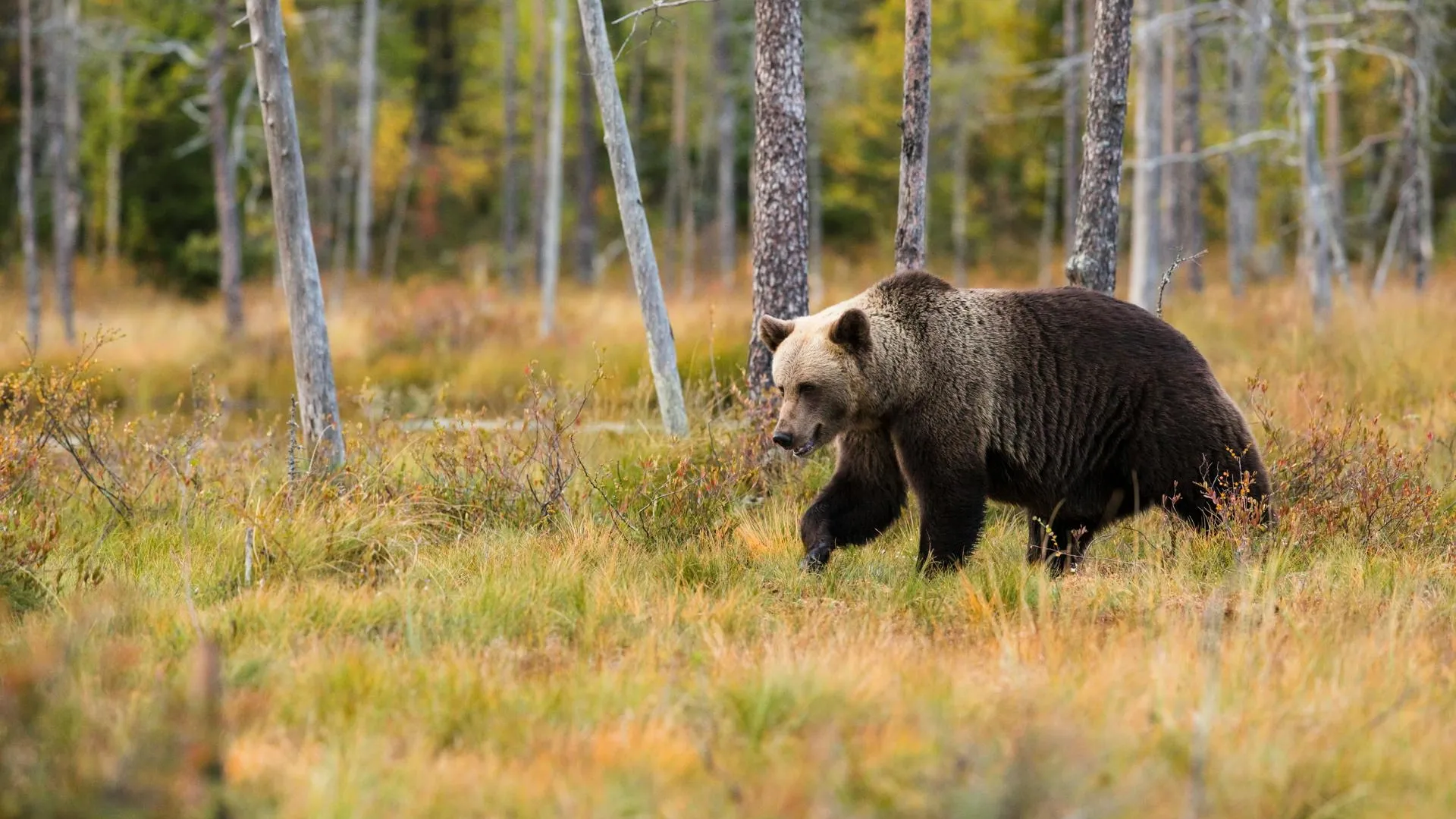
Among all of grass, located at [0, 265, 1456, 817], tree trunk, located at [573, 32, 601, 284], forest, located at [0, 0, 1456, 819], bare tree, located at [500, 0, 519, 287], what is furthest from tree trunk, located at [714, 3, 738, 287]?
grass, located at [0, 265, 1456, 817]

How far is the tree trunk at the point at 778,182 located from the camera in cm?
841

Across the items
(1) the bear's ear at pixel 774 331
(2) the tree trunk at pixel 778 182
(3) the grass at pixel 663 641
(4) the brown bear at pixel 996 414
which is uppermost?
(2) the tree trunk at pixel 778 182

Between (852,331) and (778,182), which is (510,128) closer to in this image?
(778,182)

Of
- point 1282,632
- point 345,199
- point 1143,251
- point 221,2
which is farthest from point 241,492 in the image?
point 345,199

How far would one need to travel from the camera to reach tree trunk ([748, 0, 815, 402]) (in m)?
8.41

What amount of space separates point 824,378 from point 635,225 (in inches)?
120

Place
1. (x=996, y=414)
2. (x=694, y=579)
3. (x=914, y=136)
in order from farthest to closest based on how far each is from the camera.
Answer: (x=914, y=136) → (x=996, y=414) → (x=694, y=579)

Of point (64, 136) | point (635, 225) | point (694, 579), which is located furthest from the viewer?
point (64, 136)

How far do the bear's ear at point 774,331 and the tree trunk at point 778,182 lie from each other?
6.13ft

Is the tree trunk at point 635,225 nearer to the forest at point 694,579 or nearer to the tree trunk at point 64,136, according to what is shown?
the forest at point 694,579

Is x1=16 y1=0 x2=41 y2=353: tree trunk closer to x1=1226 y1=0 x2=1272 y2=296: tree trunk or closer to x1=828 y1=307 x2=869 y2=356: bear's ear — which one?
x1=828 y1=307 x2=869 y2=356: bear's ear

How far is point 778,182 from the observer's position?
855 centimetres

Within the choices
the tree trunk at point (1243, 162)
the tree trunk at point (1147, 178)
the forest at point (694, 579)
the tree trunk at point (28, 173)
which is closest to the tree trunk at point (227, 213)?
the forest at point (694, 579)

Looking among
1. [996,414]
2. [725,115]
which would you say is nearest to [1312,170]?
[996,414]
